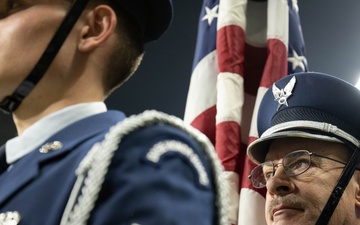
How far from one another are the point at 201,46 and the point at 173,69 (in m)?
0.45

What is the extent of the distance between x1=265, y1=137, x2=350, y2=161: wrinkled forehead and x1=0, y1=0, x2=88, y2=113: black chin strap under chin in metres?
0.76

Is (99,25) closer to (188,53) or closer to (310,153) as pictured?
(310,153)

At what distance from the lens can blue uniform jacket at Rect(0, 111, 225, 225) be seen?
0.61m

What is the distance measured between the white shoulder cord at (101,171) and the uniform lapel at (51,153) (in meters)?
0.07

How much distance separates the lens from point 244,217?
1548mm

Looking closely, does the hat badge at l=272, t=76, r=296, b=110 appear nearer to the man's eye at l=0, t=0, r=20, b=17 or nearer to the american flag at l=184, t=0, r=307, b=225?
the american flag at l=184, t=0, r=307, b=225

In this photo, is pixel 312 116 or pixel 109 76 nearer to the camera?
pixel 109 76

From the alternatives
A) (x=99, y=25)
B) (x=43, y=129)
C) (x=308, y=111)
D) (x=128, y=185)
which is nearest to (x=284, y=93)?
(x=308, y=111)

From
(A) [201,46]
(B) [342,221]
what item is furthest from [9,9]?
(A) [201,46]

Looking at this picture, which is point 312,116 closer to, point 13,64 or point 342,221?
point 342,221

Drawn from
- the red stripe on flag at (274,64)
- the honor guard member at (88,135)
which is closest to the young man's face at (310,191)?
the red stripe on flag at (274,64)

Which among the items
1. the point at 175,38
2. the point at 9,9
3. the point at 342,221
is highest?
the point at 9,9

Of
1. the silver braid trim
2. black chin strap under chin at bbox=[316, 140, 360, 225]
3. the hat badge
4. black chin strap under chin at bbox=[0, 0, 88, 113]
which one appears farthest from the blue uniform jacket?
the hat badge

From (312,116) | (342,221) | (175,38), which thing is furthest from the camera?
(175,38)
